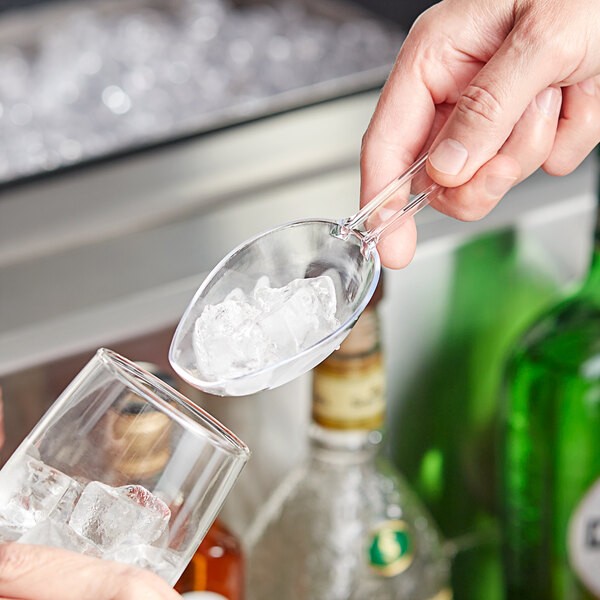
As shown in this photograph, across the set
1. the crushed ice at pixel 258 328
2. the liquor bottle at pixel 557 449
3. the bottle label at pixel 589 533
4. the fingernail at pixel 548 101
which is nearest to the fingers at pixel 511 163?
the fingernail at pixel 548 101

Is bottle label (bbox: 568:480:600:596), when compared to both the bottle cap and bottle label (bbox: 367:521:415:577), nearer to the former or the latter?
bottle label (bbox: 367:521:415:577)

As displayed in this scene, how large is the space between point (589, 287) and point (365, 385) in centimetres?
26

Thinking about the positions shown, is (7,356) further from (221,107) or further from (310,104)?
(221,107)

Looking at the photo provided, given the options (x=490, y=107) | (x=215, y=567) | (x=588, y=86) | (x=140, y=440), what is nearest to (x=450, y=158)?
(x=490, y=107)

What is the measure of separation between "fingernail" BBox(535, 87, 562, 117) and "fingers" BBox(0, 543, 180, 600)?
38 cm

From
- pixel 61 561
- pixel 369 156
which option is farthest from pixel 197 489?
pixel 369 156

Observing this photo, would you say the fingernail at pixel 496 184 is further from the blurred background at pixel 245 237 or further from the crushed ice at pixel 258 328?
the blurred background at pixel 245 237

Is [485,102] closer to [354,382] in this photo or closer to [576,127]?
[576,127]

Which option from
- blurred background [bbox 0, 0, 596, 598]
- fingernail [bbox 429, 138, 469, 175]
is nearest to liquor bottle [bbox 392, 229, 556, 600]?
blurred background [bbox 0, 0, 596, 598]

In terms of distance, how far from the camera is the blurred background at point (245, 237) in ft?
2.38

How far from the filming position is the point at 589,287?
0.85 metres

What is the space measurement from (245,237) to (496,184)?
0.85 ft

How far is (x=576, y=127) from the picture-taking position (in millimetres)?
642

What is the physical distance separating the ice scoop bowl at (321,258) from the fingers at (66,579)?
0.12m
